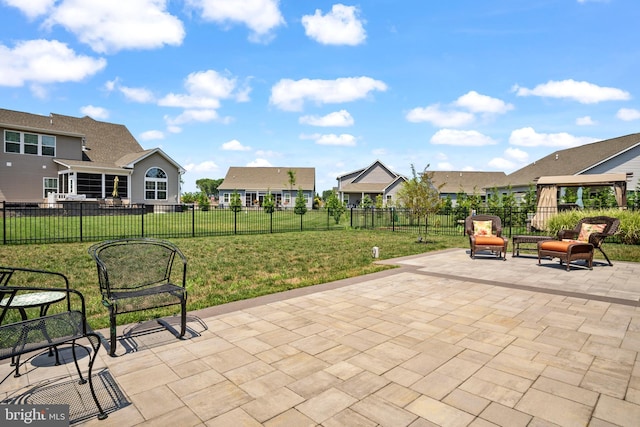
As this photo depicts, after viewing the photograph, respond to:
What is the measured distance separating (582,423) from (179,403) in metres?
3.05

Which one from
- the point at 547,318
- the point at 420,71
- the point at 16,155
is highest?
the point at 420,71

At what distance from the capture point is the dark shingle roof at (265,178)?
5038cm

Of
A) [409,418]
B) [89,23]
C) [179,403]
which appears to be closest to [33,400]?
[179,403]

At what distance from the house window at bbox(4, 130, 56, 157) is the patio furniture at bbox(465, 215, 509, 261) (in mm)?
30257

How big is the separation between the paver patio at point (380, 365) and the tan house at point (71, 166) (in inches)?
1028

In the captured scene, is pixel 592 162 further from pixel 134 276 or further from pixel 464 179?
pixel 134 276

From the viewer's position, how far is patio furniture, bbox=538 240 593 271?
347 inches

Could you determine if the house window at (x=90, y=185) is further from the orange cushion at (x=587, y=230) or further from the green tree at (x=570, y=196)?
the green tree at (x=570, y=196)

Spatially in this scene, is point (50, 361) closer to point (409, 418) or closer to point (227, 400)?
point (227, 400)

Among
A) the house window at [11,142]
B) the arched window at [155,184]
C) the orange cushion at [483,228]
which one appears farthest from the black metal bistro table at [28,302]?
the arched window at [155,184]

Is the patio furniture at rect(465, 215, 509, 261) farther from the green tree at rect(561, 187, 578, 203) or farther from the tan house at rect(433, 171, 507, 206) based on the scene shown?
the tan house at rect(433, 171, 507, 206)

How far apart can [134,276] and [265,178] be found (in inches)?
1894

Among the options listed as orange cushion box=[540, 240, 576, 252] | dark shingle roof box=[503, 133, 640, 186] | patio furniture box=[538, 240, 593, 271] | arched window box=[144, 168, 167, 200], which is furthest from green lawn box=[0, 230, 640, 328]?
arched window box=[144, 168, 167, 200]

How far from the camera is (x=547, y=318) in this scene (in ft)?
16.8
